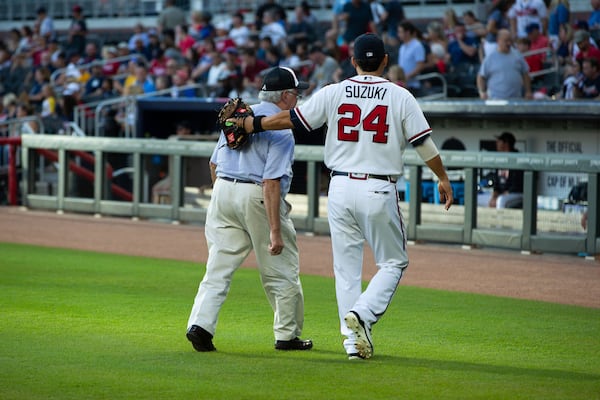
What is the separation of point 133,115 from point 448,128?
7.02 meters

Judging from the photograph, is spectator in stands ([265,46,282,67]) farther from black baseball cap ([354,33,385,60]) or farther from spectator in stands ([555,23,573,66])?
black baseball cap ([354,33,385,60])

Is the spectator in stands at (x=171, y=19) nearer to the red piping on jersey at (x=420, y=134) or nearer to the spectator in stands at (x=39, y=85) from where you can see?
the spectator in stands at (x=39, y=85)

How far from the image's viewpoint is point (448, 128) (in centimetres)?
1662

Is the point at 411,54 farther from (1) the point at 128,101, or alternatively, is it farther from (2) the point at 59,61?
(2) the point at 59,61

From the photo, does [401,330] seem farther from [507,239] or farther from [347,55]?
[347,55]

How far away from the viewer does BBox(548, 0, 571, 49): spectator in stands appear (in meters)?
18.0

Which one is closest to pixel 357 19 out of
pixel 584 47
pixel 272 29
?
pixel 272 29

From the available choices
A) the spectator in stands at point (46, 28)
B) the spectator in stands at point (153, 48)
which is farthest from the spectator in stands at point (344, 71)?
the spectator in stands at point (46, 28)

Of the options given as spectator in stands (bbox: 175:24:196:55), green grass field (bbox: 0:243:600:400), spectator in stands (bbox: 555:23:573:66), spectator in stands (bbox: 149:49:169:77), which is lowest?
green grass field (bbox: 0:243:600:400)

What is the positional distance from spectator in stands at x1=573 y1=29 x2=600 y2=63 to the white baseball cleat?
9909 mm

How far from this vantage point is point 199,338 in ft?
23.6

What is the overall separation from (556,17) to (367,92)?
1215 cm

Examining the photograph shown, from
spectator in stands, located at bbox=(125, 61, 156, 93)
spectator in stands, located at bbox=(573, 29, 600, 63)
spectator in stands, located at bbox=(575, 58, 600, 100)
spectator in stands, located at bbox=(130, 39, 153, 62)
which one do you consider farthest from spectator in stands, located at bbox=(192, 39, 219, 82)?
spectator in stands, located at bbox=(575, 58, 600, 100)

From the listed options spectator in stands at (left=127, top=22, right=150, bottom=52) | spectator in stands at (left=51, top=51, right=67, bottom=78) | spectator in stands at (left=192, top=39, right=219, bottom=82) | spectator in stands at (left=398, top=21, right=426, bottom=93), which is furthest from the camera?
spectator in stands at (left=51, top=51, right=67, bottom=78)
